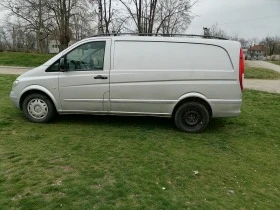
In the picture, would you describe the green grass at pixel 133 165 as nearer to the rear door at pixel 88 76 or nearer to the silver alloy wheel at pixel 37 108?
the silver alloy wheel at pixel 37 108

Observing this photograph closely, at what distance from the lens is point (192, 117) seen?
5.59 meters

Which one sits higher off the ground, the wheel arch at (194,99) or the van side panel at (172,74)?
the van side panel at (172,74)

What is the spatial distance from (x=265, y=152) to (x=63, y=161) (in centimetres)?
336

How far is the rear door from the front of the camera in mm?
5449

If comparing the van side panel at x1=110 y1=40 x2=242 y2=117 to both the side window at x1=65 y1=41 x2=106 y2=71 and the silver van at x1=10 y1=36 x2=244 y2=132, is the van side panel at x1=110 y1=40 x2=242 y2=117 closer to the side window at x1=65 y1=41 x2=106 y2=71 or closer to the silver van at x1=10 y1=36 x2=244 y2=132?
the silver van at x1=10 y1=36 x2=244 y2=132

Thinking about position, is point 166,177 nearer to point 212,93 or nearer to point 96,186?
point 96,186

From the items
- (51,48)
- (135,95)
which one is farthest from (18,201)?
(51,48)

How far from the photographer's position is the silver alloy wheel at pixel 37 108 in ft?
18.7

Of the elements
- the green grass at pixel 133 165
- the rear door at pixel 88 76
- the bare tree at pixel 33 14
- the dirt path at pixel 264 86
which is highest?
the bare tree at pixel 33 14

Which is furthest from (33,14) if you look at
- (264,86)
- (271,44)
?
(271,44)

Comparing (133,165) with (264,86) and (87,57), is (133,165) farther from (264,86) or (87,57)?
(264,86)

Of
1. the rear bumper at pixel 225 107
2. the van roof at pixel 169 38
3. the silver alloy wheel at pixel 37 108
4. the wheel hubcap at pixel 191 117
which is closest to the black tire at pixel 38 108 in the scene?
the silver alloy wheel at pixel 37 108

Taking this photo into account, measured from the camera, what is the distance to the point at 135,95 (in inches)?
215

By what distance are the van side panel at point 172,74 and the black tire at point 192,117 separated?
0.21 m
